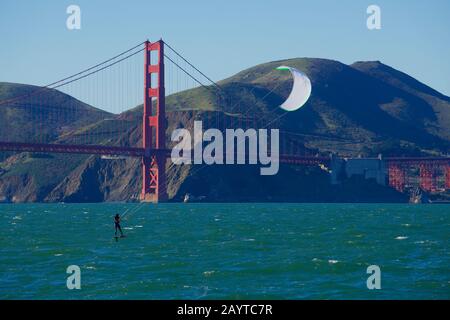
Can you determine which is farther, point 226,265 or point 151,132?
point 151,132

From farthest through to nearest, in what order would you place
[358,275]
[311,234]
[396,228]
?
[396,228] < [311,234] < [358,275]

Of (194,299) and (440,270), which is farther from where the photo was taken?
(440,270)

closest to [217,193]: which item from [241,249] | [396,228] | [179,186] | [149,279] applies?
[179,186]

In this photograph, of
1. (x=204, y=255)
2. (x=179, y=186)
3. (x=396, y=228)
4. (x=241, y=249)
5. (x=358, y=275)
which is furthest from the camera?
(x=179, y=186)

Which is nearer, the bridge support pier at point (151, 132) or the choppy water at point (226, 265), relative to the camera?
the choppy water at point (226, 265)

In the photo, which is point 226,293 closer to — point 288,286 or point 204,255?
point 288,286

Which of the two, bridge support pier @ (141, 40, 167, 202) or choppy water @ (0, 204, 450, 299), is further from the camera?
bridge support pier @ (141, 40, 167, 202)

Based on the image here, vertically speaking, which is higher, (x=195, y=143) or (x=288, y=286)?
(x=195, y=143)

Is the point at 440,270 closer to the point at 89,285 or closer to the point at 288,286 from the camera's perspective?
the point at 288,286
